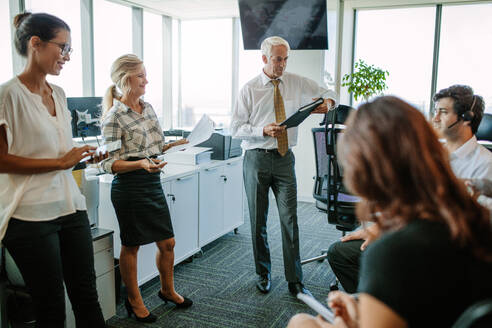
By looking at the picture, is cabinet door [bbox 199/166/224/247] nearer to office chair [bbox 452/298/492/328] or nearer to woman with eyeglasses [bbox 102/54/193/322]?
woman with eyeglasses [bbox 102/54/193/322]

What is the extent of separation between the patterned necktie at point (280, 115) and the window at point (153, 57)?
8.40 ft

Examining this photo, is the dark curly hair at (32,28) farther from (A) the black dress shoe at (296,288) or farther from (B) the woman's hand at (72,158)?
(A) the black dress shoe at (296,288)

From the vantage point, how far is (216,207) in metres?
3.35

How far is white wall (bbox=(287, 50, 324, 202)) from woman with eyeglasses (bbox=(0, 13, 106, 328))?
3.44m

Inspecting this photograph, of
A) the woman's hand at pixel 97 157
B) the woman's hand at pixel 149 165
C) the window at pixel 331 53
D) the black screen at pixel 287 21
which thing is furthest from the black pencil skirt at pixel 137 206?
the window at pixel 331 53

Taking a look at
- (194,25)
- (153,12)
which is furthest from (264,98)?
(194,25)

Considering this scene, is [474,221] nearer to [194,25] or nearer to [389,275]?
[389,275]

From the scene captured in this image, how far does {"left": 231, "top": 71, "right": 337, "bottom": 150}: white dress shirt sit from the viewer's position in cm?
259

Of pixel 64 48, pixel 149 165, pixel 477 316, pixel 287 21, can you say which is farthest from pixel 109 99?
pixel 287 21

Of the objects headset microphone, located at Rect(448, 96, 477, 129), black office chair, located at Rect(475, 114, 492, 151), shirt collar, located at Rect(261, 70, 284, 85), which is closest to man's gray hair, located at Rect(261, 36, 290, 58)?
shirt collar, located at Rect(261, 70, 284, 85)

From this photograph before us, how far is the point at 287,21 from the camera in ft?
13.7

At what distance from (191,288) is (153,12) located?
10.9 feet

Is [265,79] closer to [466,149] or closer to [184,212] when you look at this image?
[184,212]

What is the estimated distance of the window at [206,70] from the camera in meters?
5.36
